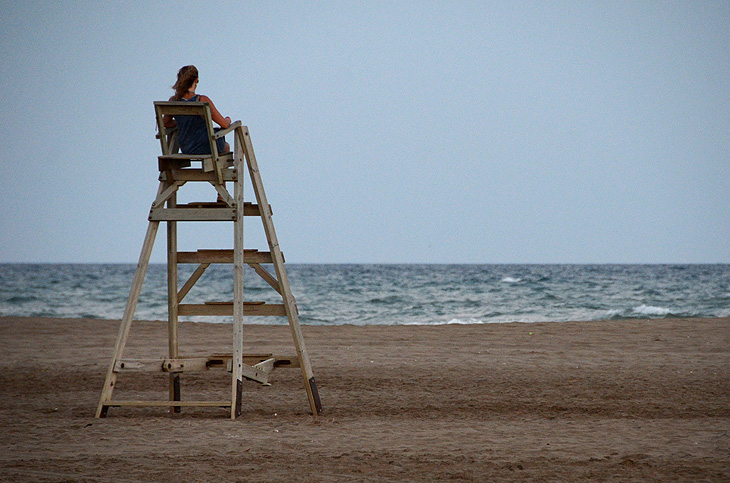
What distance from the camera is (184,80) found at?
6.02 metres

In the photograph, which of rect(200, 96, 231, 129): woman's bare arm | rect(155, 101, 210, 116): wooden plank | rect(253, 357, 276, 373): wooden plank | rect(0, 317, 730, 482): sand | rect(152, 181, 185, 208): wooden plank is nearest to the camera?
rect(0, 317, 730, 482): sand

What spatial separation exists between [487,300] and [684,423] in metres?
21.7

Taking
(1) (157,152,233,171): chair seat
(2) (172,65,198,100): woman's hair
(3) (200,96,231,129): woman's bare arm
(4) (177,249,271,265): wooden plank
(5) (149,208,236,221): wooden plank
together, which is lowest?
(4) (177,249,271,265): wooden plank

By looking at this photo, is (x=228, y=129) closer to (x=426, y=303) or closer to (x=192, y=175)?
(x=192, y=175)

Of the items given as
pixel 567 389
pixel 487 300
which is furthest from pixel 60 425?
pixel 487 300

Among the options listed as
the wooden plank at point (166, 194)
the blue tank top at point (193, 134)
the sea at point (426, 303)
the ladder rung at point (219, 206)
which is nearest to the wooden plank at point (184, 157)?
the blue tank top at point (193, 134)

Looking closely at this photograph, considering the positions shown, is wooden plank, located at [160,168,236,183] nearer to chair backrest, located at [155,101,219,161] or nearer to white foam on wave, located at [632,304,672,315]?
chair backrest, located at [155,101,219,161]

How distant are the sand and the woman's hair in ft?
8.93

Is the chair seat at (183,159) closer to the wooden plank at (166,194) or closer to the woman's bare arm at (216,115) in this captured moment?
the wooden plank at (166,194)

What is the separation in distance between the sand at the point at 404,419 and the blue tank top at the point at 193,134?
7.42 ft

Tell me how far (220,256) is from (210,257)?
86 millimetres

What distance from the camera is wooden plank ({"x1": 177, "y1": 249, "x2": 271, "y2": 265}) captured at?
6.33 m

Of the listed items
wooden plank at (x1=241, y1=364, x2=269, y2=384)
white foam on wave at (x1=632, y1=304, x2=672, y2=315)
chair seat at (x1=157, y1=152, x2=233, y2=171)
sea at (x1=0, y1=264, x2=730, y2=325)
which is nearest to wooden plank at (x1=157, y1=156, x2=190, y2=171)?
chair seat at (x1=157, y1=152, x2=233, y2=171)

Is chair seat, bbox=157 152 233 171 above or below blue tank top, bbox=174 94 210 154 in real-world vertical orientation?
below
